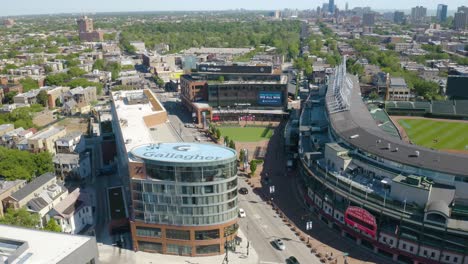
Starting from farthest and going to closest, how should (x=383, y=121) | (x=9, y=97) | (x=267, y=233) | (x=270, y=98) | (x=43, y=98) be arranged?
(x=9, y=97), (x=43, y=98), (x=270, y=98), (x=383, y=121), (x=267, y=233)

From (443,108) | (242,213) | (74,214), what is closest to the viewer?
(74,214)

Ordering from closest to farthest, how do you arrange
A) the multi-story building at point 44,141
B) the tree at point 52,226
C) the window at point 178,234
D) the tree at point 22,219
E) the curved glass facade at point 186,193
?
the curved glass facade at point 186,193, the window at point 178,234, the tree at point 22,219, the tree at point 52,226, the multi-story building at point 44,141

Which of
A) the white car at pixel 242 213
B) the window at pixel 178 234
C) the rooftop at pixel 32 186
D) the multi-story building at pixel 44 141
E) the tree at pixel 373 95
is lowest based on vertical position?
the white car at pixel 242 213

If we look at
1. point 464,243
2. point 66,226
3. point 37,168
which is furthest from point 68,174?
point 464,243

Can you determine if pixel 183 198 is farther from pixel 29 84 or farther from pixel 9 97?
pixel 29 84

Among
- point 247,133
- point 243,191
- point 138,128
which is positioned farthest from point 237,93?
point 138,128

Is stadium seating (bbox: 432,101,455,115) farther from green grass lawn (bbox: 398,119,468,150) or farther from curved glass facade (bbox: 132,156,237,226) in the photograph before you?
curved glass facade (bbox: 132,156,237,226)

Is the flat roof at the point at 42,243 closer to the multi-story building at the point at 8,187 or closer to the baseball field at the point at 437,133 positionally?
the multi-story building at the point at 8,187

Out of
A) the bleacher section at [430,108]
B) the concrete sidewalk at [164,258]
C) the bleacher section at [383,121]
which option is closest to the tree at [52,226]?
the concrete sidewalk at [164,258]

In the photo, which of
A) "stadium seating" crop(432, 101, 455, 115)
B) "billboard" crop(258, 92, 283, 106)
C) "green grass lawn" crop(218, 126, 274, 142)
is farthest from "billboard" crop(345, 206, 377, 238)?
"stadium seating" crop(432, 101, 455, 115)
